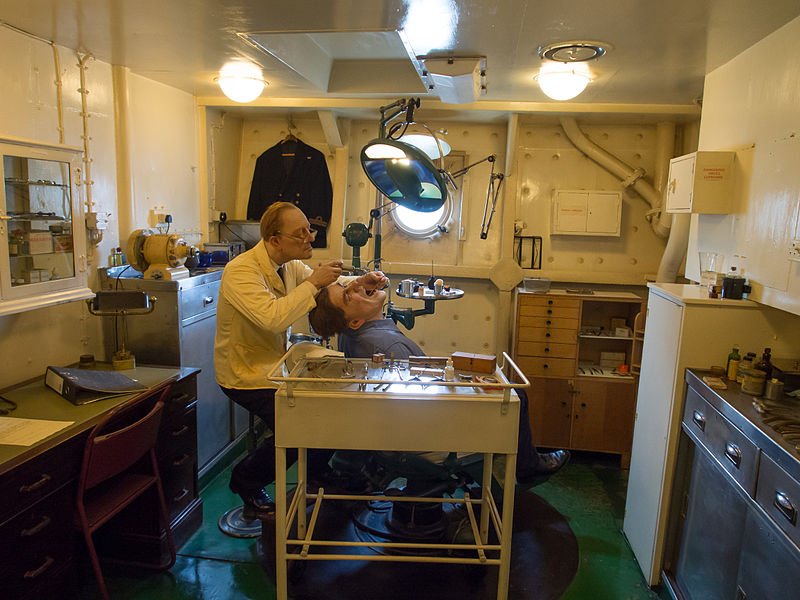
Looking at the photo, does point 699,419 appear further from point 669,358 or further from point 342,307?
point 342,307

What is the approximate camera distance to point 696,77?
10.1 feet

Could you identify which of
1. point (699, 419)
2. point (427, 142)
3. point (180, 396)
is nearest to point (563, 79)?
point (427, 142)

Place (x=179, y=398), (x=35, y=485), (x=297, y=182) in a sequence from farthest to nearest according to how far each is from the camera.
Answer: (x=297, y=182)
(x=179, y=398)
(x=35, y=485)

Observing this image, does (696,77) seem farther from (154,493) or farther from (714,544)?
(154,493)

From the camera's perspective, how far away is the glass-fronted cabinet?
221 cm

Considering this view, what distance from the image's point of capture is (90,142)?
3033 mm

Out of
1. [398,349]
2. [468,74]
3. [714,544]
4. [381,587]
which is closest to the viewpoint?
[714,544]

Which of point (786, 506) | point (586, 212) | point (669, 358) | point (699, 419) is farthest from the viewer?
point (586, 212)

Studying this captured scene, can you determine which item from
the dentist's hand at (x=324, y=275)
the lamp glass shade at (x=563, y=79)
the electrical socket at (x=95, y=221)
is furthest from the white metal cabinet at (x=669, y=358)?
the electrical socket at (x=95, y=221)

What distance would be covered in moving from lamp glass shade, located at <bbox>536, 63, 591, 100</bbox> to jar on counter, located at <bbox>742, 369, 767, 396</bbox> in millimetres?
1782

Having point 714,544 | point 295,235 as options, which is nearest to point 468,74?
point 295,235

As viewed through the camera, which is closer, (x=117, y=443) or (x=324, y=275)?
(x=117, y=443)

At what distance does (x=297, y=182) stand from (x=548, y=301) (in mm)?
2392

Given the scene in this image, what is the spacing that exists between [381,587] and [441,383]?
4.05ft
